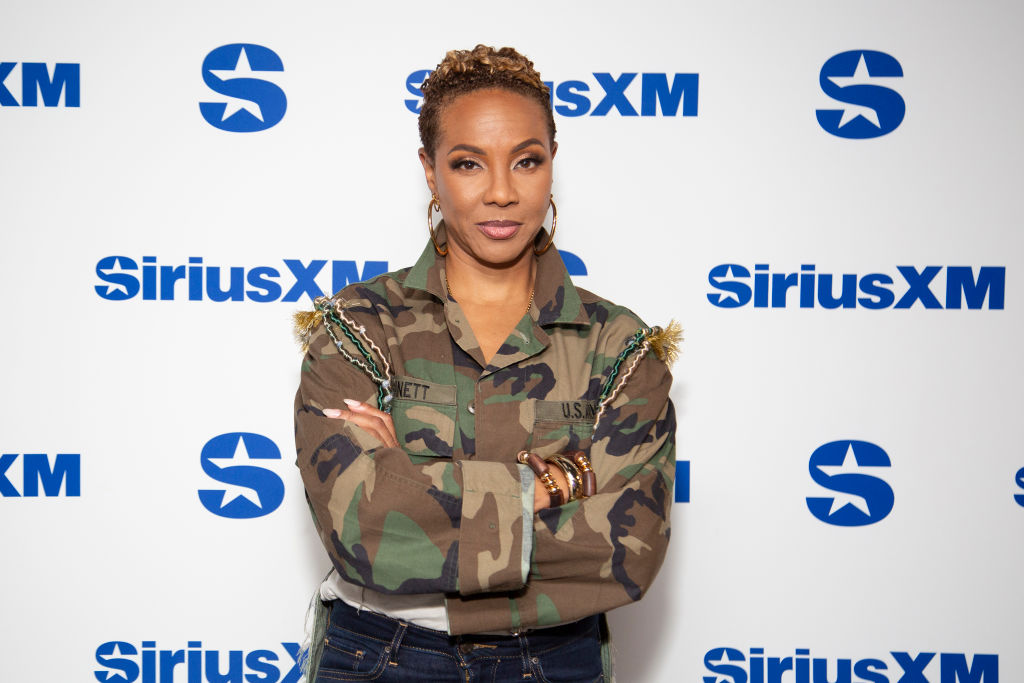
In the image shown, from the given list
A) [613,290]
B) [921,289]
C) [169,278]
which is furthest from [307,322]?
[921,289]

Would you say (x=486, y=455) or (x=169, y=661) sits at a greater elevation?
(x=486, y=455)

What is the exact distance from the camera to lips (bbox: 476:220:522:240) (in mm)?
1555

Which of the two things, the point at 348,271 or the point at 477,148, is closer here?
the point at 477,148

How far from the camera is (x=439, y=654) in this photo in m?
1.40

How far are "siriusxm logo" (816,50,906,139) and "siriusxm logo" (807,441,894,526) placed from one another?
2.83 ft

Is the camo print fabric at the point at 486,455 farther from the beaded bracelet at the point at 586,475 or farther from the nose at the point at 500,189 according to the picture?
the nose at the point at 500,189

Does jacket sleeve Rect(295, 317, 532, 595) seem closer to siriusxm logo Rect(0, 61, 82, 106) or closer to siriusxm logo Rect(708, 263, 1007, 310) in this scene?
siriusxm logo Rect(708, 263, 1007, 310)

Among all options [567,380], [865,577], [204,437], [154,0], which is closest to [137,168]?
[154,0]

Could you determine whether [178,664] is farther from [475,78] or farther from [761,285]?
[761,285]

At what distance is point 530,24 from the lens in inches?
86.7

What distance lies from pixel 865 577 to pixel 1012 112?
134 cm

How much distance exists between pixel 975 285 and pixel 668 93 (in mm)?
998

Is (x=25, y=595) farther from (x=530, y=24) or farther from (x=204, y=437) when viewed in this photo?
(x=530, y=24)

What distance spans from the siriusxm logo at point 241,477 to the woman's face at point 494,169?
102cm
